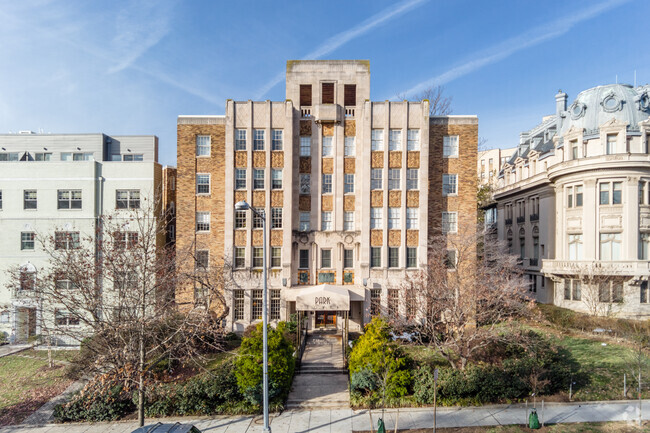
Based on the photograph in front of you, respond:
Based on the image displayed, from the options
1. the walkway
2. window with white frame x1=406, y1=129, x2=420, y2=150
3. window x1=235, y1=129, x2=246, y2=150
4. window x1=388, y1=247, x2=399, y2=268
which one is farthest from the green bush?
window with white frame x1=406, y1=129, x2=420, y2=150

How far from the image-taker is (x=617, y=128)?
28.5 meters

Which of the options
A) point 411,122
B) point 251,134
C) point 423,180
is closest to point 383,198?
point 423,180

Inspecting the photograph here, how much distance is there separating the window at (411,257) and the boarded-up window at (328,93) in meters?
13.1

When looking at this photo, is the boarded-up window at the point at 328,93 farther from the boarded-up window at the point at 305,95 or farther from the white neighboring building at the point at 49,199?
the white neighboring building at the point at 49,199

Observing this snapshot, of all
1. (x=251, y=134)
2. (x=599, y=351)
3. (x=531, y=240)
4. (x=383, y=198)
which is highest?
(x=251, y=134)

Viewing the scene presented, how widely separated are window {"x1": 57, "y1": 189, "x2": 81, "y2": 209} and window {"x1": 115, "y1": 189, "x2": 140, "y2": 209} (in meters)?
2.76

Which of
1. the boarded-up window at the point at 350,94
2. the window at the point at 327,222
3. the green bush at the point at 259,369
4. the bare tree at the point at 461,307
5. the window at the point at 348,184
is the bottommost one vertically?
the green bush at the point at 259,369

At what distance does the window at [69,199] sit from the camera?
88.4 feet

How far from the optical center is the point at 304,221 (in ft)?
90.2

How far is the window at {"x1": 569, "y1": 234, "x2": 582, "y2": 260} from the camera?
3024cm

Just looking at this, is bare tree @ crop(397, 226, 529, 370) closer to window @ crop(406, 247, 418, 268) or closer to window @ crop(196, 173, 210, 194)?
window @ crop(406, 247, 418, 268)

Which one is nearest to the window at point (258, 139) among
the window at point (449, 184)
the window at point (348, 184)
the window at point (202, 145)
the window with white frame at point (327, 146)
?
the window at point (202, 145)

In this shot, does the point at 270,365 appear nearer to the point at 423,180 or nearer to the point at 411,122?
the point at 423,180

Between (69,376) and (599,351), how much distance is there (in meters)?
28.0
